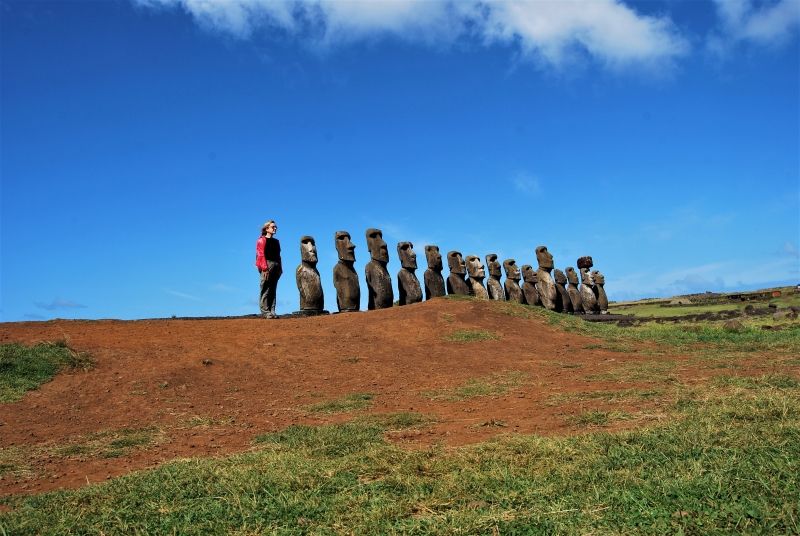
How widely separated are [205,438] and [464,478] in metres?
3.62

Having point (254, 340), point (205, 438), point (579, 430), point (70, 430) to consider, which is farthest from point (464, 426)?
point (254, 340)

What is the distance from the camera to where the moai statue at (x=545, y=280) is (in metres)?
26.9

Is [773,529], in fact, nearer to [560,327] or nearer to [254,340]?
[254,340]

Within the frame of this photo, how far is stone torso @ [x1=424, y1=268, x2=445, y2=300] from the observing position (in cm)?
2191

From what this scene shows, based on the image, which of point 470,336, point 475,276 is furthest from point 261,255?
point 475,276

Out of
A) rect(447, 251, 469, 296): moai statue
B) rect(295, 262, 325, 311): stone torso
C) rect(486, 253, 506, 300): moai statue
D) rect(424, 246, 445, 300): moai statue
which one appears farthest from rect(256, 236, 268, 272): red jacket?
rect(486, 253, 506, 300): moai statue

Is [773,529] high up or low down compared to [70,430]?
down

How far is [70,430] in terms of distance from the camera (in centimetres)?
772

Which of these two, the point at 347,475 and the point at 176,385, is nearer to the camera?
the point at 347,475

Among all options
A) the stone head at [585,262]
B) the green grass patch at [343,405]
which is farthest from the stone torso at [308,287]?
the stone head at [585,262]

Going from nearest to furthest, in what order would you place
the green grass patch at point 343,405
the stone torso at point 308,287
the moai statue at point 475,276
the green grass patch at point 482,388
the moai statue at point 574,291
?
the green grass patch at point 343,405 → the green grass patch at point 482,388 → the stone torso at point 308,287 → the moai statue at point 475,276 → the moai statue at point 574,291

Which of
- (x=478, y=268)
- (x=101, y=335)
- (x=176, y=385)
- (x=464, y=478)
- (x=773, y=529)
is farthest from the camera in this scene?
(x=478, y=268)

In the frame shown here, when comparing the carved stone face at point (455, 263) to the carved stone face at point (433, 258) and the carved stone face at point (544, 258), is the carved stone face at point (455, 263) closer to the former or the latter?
the carved stone face at point (433, 258)

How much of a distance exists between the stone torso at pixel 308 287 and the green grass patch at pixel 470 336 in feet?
16.5
